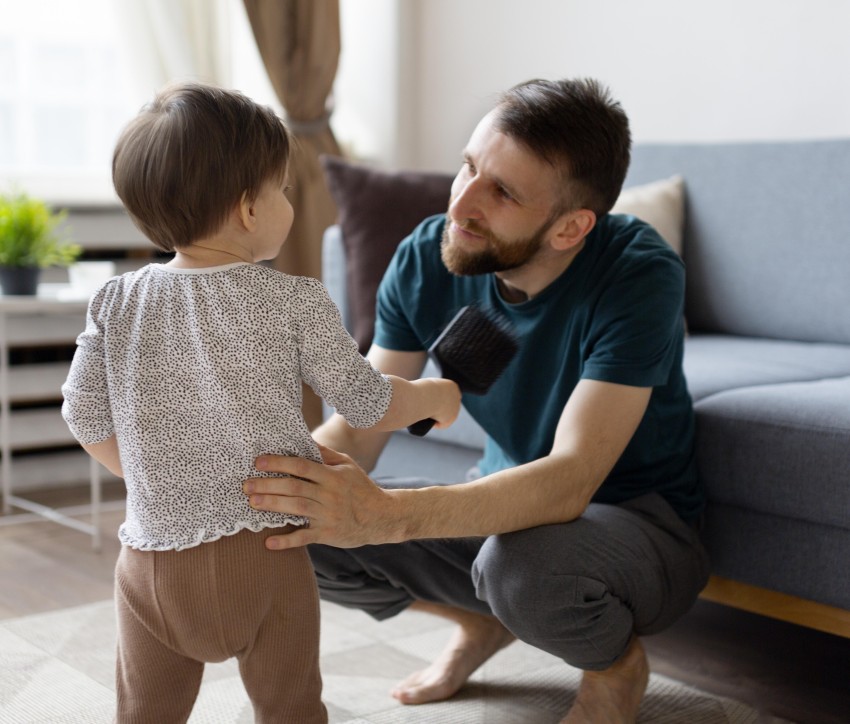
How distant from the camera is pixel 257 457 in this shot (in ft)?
3.79

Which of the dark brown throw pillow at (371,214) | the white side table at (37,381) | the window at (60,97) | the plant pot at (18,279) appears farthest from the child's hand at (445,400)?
the window at (60,97)

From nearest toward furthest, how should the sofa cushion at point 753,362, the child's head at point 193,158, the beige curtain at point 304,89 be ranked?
the child's head at point 193,158 < the sofa cushion at point 753,362 < the beige curtain at point 304,89

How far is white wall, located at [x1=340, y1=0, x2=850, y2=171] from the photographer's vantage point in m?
2.84

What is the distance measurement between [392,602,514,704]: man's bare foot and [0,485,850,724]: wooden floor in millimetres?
323

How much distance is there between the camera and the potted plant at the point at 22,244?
104 inches

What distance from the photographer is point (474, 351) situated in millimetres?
1396

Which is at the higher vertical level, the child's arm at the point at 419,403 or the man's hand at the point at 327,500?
the child's arm at the point at 419,403

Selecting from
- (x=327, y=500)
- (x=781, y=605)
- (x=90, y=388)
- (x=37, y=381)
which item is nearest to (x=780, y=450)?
(x=781, y=605)

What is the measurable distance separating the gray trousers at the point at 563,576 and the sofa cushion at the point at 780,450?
0.13 m

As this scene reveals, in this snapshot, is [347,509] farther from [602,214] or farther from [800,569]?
[800,569]

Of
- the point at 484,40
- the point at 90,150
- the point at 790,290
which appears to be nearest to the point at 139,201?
the point at 790,290

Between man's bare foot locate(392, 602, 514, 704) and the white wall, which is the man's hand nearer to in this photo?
man's bare foot locate(392, 602, 514, 704)

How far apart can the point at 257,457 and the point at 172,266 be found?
0.22 metres

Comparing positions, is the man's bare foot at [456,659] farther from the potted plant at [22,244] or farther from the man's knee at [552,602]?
the potted plant at [22,244]
